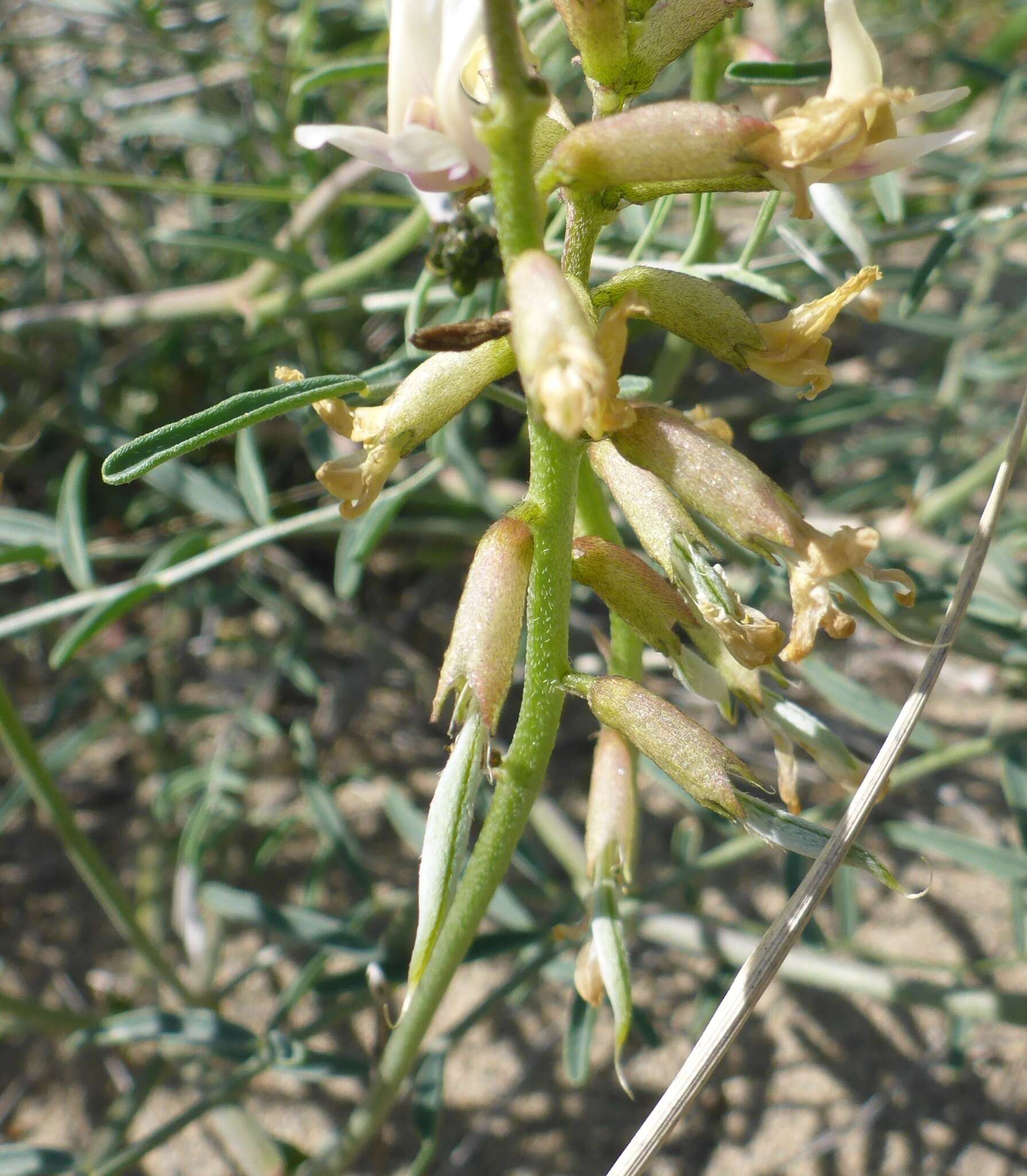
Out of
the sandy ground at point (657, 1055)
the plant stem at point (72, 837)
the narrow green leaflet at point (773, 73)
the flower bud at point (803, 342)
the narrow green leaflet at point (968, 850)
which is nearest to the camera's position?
the flower bud at point (803, 342)

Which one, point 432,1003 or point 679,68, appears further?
point 679,68

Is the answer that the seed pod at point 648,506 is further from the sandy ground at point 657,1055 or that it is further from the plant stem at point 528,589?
the sandy ground at point 657,1055

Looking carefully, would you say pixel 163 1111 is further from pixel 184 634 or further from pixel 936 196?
pixel 936 196

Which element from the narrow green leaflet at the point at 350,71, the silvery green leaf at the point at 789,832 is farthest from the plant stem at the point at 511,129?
the narrow green leaflet at the point at 350,71

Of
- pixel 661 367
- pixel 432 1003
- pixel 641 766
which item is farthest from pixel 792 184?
pixel 641 766

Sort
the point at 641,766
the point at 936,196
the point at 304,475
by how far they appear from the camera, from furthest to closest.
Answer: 1. the point at 304,475
2. the point at 936,196
3. the point at 641,766

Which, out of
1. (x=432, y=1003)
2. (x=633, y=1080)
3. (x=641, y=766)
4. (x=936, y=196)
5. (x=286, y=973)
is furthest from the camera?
(x=936, y=196)
